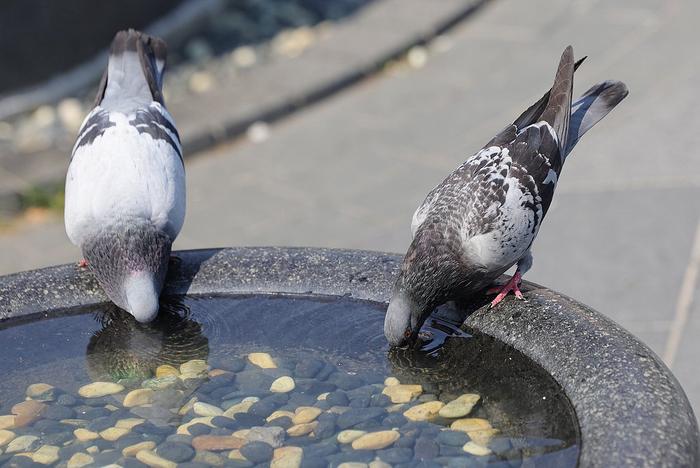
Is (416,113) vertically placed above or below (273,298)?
above

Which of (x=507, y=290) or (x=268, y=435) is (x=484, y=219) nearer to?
(x=507, y=290)

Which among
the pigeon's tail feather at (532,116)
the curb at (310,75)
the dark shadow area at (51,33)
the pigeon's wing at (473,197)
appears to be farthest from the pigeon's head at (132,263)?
the dark shadow area at (51,33)

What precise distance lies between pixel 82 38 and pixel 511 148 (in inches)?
180

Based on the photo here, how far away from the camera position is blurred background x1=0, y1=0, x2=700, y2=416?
4832 millimetres

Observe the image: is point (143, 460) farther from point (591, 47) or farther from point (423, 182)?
point (591, 47)

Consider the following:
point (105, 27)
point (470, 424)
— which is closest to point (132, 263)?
point (470, 424)

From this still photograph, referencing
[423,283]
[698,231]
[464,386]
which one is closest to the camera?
[464,386]

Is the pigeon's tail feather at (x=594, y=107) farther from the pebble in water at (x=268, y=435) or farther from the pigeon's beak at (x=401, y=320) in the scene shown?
the pebble in water at (x=268, y=435)

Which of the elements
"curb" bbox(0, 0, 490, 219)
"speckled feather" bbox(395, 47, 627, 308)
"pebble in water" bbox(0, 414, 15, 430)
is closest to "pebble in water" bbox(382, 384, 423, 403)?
"speckled feather" bbox(395, 47, 627, 308)

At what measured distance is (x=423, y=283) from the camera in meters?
2.53

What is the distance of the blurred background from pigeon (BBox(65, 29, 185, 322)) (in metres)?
1.89

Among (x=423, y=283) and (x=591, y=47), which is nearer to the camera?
(x=423, y=283)

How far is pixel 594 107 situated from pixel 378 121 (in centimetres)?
299

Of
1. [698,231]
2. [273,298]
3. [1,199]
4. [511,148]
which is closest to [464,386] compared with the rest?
[273,298]
